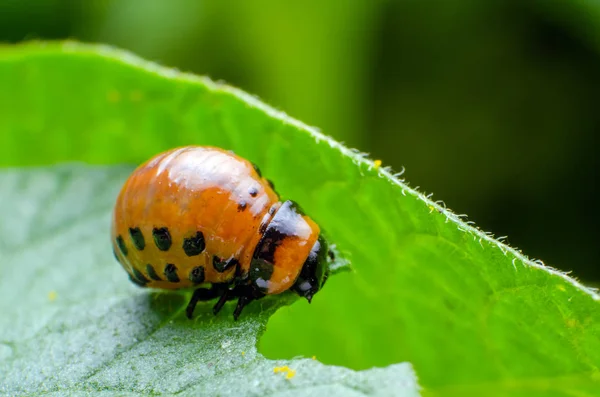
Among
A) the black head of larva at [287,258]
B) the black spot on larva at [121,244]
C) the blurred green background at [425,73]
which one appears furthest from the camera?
the blurred green background at [425,73]

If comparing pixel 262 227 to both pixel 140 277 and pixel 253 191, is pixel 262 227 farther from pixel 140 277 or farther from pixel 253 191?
pixel 140 277

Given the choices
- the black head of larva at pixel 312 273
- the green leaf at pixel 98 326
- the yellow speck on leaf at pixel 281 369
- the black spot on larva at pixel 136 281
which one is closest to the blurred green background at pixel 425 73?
the green leaf at pixel 98 326

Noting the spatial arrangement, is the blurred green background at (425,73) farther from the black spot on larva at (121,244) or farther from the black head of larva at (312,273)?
the black spot on larva at (121,244)

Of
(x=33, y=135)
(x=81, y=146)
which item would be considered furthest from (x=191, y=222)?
(x=33, y=135)

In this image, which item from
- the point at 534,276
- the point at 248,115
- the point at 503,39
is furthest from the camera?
the point at 503,39

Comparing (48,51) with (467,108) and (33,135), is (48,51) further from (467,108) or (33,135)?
(467,108)

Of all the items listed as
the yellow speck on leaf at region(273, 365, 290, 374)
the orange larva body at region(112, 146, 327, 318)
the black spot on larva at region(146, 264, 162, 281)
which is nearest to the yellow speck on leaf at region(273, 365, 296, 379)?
the yellow speck on leaf at region(273, 365, 290, 374)

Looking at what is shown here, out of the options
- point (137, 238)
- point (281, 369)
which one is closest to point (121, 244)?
point (137, 238)
